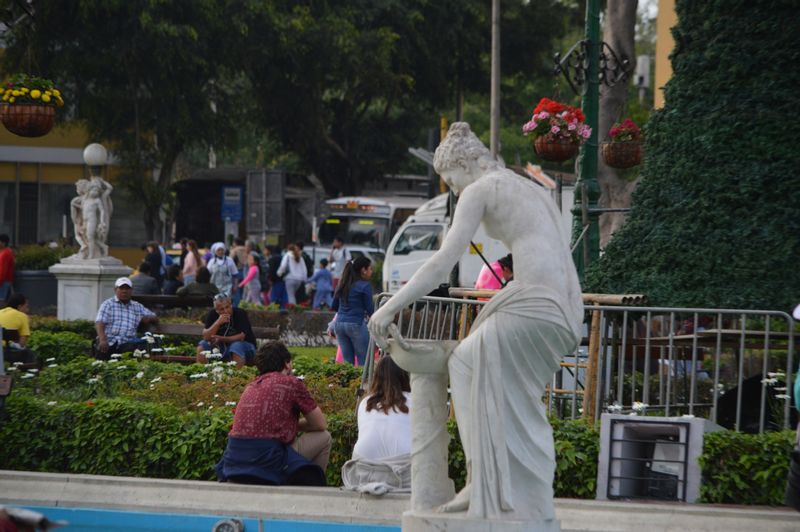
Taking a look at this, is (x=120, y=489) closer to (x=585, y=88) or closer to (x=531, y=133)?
(x=531, y=133)

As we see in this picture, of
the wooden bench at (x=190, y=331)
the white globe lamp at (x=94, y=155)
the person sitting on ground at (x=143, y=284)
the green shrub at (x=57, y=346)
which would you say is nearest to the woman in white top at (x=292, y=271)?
the person sitting on ground at (x=143, y=284)

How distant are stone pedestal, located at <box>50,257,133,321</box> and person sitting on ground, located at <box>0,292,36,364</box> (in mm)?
5259

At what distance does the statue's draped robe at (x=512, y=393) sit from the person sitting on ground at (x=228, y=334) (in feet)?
25.1

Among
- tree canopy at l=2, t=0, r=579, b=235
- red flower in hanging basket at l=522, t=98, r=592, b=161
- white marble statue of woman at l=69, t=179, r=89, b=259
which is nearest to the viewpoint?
red flower in hanging basket at l=522, t=98, r=592, b=161

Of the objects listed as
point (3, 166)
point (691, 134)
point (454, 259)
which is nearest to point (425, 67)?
point (3, 166)

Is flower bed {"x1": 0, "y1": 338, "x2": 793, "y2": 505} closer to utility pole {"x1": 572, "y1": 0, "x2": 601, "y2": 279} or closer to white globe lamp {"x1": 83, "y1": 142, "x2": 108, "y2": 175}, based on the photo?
utility pole {"x1": 572, "y1": 0, "x2": 601, "y2": 279}

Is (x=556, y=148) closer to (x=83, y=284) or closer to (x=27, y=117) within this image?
(x=27, y=117)

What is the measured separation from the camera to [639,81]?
164ft

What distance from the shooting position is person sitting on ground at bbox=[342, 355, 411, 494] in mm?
8680

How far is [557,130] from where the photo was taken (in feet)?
47.5

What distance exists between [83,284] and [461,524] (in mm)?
15579

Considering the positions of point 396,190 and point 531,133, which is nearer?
point 531,133

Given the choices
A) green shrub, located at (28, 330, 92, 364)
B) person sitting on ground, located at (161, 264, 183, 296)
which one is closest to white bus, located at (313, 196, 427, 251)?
person sitting on ground, located at (161, 264, 183, 296)

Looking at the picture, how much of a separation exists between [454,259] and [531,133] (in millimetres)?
8218
